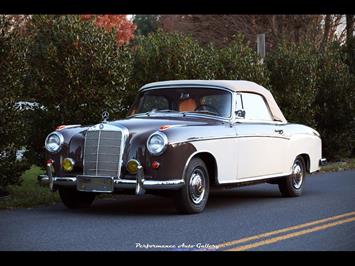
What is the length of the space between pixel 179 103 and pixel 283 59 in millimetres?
8624

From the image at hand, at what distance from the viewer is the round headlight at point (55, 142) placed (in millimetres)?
9664

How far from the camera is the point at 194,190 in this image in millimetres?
9312

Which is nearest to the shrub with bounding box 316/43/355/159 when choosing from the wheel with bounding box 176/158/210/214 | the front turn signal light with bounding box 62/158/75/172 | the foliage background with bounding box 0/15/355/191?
the foliage background with bounding box 0/15/355/191

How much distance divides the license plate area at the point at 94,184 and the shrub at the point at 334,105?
12.2m

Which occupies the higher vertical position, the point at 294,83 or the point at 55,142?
the point at 294,83

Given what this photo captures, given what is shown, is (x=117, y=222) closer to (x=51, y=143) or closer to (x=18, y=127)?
(x=51, y=143)

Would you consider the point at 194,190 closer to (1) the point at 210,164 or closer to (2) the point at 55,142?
(1) the point at 210,164

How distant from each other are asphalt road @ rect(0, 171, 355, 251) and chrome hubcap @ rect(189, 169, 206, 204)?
0.25m

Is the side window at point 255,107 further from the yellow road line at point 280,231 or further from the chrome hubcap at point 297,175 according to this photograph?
the yellow road line at point 280,231

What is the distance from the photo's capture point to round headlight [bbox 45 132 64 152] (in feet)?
31.7

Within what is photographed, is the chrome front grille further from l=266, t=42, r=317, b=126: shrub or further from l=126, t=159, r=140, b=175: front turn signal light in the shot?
l=266, t=42, r=317, b=126: shrub

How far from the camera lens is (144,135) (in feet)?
30.2

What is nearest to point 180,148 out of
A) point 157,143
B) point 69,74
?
Answer: point 157,143

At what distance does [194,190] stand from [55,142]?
6.66ft
